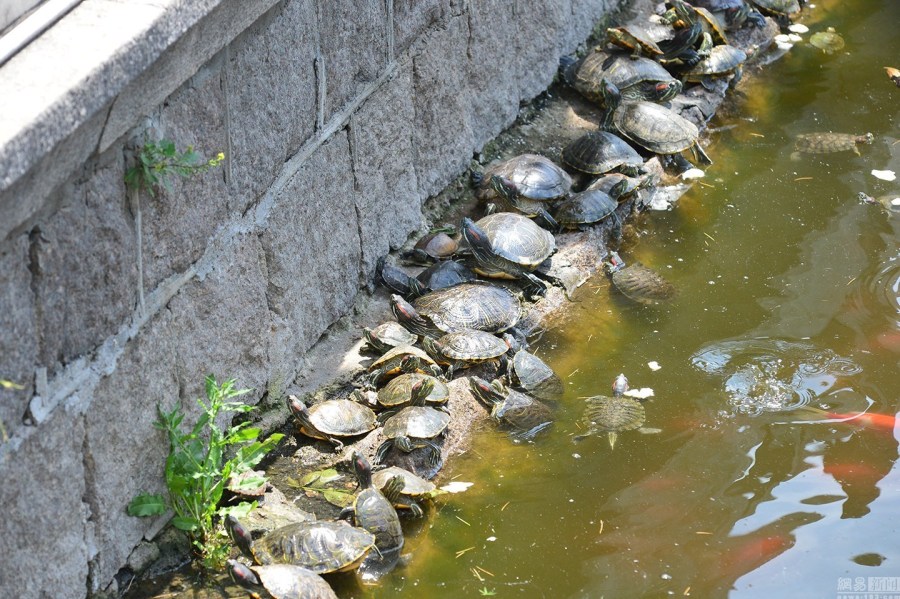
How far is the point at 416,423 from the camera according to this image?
4.55 meters

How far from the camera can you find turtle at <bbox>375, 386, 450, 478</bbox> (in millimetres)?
4512

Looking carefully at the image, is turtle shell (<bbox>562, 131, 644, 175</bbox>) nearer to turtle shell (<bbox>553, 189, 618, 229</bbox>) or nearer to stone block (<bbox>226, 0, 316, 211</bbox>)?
turtle shell (<bbox>553, 189, 618, 229</bbox>)

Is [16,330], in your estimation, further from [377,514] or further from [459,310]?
[459,310]

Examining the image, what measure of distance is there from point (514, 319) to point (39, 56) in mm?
2864

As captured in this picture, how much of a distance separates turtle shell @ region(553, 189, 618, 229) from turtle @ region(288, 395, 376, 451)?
212 cm

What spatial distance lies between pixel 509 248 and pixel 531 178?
763 millimetres

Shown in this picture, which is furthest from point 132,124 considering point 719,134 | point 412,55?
point 719,134

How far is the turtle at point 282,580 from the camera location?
12.1ft

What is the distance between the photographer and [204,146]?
387 centimetres

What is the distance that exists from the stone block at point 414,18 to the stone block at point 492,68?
0.40 meters

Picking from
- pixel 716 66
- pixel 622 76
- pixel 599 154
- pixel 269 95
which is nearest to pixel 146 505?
pixel 269 95

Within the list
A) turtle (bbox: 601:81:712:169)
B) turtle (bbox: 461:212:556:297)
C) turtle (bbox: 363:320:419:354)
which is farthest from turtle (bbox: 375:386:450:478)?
turtle (bbox: 601:81:712:169)

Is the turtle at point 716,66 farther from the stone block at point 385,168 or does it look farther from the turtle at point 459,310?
the turtle at point 459,310

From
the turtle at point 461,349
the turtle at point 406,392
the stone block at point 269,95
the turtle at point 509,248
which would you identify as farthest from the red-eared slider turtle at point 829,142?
the stone block at point 269,95
